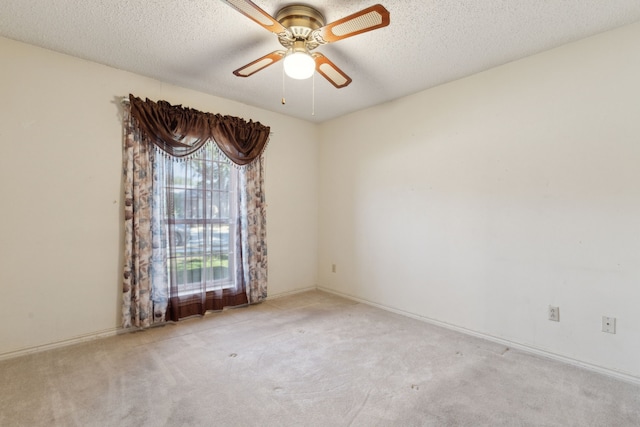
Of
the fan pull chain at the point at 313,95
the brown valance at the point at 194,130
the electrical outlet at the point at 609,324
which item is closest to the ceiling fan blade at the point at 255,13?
the fan pull chain at the point at 313,95

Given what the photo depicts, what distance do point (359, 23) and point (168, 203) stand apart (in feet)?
7.86

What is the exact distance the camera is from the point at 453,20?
2.10 m

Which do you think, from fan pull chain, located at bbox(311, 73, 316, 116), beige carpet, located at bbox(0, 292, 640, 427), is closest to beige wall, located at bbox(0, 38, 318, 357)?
beige carpet, located at bbox(0, 292, 640, 427)

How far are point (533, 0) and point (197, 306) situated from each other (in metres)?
3.72

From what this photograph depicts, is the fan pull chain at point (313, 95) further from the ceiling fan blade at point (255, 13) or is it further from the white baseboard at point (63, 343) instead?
the white baseboard at point (63, 343)

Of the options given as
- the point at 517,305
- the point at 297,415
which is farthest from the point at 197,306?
the point at 517,305

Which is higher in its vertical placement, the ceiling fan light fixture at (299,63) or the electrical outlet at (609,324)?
the ceiling fan light fixture at (299,63)

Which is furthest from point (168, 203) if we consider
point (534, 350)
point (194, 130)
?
point (534, 350)

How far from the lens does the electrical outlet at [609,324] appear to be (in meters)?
2.18

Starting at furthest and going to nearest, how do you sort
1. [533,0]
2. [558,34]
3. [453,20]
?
1. [558,34]
2. [453,20]
3. [533,0]

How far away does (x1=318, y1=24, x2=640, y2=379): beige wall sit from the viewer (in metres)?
2.18

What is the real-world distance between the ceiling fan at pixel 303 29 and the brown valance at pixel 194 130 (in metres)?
1.10

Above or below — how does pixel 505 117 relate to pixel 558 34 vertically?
below

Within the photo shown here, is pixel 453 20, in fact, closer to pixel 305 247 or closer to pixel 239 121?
pixel 239 121
